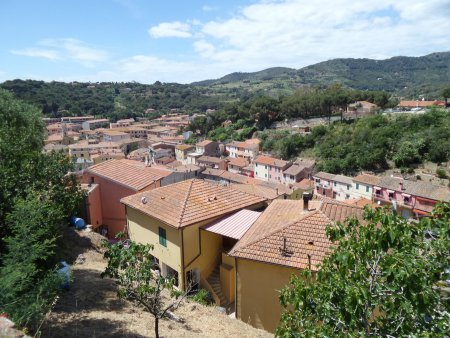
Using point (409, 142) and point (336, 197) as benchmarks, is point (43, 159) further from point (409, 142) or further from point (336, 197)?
point (409, 142)

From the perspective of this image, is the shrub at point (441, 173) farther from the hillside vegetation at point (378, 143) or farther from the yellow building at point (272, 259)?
the yellow building at point (272, 259)

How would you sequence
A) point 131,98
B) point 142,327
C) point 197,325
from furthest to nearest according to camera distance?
1. point 131,98
2. point 197,325
3. point 142,327

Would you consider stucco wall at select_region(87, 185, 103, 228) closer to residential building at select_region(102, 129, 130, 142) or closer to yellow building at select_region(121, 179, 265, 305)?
yellow building at select_region(121, 179, 265, 305)

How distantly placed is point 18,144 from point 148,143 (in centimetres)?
8369

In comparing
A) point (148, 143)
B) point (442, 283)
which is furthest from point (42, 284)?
point (148, 143)

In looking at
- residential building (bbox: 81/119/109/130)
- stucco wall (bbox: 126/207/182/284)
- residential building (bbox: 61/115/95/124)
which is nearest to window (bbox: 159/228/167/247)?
stucco wall (bbox: 126/207/182/284)

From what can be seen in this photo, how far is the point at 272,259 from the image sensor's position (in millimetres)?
10148

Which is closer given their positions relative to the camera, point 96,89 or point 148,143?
point 148,143

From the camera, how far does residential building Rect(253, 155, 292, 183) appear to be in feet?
189

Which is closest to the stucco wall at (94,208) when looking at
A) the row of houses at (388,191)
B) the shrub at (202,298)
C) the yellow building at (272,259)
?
the shrub at (202,298)

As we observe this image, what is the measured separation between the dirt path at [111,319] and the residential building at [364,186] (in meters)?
38.6

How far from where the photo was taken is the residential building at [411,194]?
35.9 meters

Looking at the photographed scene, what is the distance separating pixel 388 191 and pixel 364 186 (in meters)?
4.20

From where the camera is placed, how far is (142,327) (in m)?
8.48
